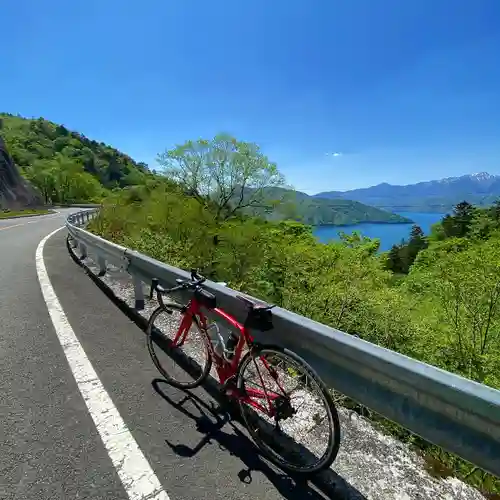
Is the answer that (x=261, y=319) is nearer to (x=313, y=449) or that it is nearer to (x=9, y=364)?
(x=313, y=449)

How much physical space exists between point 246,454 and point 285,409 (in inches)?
14.8

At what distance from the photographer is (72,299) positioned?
19.8 feet

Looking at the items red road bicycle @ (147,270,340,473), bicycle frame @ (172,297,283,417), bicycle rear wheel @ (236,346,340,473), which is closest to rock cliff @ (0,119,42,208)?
bicycle frame @ (172,297,283,417)

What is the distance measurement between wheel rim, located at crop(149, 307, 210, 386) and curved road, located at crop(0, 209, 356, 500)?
0.15 m

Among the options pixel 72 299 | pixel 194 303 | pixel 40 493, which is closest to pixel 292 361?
pixel 194 303

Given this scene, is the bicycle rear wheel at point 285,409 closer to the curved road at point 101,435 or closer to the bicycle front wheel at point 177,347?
the curved road at point 101,435

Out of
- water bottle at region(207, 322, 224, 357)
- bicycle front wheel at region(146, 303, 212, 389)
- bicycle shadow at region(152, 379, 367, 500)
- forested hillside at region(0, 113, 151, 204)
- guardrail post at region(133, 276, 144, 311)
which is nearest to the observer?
bicycle shadow at region(152, 379, 367, 500)

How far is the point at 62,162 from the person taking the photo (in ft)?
294

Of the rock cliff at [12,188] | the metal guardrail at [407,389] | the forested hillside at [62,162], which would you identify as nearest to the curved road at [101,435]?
the metal guardrail at [407,389]

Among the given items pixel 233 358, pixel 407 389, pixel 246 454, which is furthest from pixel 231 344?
pixel 407 389

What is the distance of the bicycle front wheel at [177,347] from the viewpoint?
3.29m

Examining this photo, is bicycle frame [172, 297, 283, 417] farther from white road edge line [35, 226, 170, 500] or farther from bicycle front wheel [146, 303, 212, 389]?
white road edge line [35, 226, 170, 500]

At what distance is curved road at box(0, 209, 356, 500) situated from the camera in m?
2.03

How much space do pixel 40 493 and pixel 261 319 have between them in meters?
1.60
